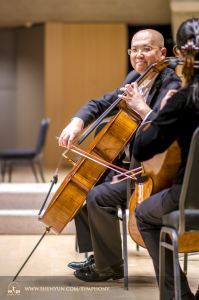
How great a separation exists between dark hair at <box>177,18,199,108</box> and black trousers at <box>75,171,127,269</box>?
0.71 meters

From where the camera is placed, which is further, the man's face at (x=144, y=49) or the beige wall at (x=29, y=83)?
the beige wall at (x=29, y=83)

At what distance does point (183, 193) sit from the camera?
1.07 m

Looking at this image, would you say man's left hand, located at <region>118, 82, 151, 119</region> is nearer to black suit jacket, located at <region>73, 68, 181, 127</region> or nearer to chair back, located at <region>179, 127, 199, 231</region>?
black suit jacket, located at <region>73, 68, 181, 127</region>

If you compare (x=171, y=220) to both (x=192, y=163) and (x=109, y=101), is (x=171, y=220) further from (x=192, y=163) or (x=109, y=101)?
(x=109, y=101)

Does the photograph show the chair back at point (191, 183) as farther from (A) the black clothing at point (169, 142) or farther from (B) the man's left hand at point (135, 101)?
(B) the man's left hand at point (135, 101)

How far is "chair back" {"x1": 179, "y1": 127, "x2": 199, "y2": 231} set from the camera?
104cm

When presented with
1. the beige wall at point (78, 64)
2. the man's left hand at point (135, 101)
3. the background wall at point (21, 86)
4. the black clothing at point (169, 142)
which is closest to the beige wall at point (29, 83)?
the background wall at point (21, 86)

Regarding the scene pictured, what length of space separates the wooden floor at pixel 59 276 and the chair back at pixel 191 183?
0.65 m

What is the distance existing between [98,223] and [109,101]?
0.67 meters

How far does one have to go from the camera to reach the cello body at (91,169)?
1.54 m

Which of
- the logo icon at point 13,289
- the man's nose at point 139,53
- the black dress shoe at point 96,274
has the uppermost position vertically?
the man's nose at point 139,53

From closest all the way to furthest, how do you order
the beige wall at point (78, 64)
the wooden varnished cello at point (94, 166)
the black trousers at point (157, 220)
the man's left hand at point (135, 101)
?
the black trousers at point (157, 220) → the man's left hand at point (135, 101) → the wooden varnished cello at point (94, 166) → the beige wall at point (78, 64)

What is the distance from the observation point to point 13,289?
1570mm

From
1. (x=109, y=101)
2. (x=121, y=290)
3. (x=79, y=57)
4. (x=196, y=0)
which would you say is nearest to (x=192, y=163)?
(x=121, y=290)
